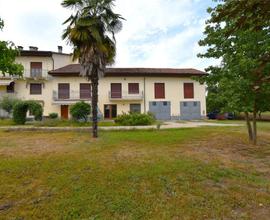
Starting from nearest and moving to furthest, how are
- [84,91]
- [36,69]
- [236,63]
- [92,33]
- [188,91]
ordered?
[236,63]
[92,33]
[84,91]
[36,69]
[188,91]

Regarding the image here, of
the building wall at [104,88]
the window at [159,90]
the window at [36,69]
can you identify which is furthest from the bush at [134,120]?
the window at [36,69]

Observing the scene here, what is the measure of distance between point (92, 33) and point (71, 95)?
19.2 meters

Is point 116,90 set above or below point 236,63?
above

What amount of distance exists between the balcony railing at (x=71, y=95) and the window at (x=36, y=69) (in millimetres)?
3642

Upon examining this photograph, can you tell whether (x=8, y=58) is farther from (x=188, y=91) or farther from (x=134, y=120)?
(x=188, y=91)

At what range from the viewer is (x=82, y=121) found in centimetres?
1980

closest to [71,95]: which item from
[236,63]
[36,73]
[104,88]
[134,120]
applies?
[104,88]

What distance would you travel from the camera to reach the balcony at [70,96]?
28.9 metres

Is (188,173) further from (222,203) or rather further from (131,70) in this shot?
(131,70)

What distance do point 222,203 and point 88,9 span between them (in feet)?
37.1

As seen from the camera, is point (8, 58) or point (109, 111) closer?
point (8, 58)

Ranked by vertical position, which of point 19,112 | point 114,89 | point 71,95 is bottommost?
point 19,112

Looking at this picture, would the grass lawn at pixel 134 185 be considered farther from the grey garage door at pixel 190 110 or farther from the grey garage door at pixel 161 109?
the grey garage door at pixel 190 110

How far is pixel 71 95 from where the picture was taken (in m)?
29.2
